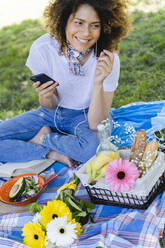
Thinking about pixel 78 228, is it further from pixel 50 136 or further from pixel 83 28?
pixel 83 28

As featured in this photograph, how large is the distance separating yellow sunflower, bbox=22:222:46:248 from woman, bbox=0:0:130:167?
2.96ft

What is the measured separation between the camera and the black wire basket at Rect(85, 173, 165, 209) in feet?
5.96

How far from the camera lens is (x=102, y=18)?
7.80 ft

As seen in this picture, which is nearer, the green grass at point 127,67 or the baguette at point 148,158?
the baguette at point 148,158

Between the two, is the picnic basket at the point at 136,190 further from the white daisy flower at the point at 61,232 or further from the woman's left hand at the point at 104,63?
the woman's left hand at the point at 104,63

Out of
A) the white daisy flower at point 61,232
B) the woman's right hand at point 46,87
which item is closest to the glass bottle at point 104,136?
the white daisy flower at point 61,232

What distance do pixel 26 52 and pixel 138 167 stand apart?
4.33 meters

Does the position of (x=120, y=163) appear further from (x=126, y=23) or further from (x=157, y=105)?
(x=157, y=105)

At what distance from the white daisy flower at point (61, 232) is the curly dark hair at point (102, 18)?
57.3 inches

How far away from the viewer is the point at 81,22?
2.34 metres

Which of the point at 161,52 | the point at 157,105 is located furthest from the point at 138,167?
the point at 161,52

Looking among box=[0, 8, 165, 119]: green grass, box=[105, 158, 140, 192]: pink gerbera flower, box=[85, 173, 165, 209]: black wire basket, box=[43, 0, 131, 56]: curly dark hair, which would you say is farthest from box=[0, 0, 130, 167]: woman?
box=[0, 8, 165, 119]: green grass

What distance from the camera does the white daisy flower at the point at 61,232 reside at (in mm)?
1607

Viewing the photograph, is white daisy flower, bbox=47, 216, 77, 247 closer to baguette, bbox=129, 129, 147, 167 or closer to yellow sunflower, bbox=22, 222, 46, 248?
yellow sunflower, bbox=22, 222, 46, 248
